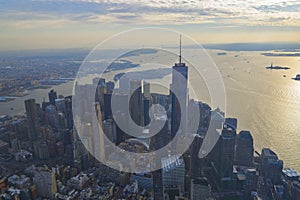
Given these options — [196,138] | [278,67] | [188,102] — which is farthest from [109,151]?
[278,67]

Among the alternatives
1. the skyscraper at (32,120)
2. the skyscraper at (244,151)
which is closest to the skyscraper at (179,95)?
the skyscraper at (244,151)

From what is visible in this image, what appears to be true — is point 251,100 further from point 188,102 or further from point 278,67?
point 278,67

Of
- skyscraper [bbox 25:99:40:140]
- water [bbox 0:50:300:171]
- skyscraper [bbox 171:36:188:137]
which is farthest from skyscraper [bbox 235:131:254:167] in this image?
skyscraper [bbox 25:99:40:140]

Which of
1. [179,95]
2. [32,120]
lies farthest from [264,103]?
[32,120]

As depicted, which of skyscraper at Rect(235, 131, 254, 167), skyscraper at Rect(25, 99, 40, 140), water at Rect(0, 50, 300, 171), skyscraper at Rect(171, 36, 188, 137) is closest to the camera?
skyscraper at Rect(235, 131, 254, 167)

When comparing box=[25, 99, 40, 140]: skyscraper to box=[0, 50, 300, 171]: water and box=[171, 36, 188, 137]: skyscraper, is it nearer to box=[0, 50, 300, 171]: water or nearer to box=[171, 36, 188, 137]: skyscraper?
box=[0, 50, 300, 171]: water

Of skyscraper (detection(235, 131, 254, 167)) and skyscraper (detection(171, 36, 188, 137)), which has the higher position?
skyscraper (detection(171, 36, 188, 137))

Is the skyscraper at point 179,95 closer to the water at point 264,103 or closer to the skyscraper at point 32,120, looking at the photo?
the water at point 264,103
